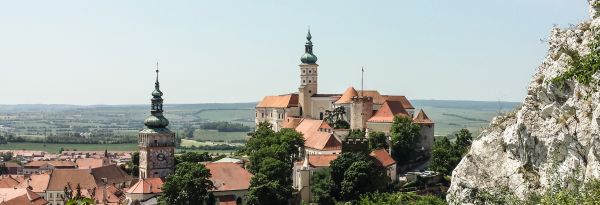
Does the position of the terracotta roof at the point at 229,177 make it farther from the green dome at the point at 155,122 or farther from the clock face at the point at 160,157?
the green dome at the point at 155,122

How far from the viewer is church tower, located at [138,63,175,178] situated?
80.0m

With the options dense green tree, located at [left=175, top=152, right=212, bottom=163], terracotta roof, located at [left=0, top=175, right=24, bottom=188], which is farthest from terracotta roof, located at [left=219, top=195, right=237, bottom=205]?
terracotta roof, located at [left=0, top=175, right=24, bottom=188]

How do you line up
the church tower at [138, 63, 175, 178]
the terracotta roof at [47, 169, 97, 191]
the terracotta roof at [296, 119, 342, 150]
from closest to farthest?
the terracotta roof at [296, 119, 342, 150]
the church tower at [138, 63, 175, 178]
the terracotta roof at [47, 169, 97, 191]

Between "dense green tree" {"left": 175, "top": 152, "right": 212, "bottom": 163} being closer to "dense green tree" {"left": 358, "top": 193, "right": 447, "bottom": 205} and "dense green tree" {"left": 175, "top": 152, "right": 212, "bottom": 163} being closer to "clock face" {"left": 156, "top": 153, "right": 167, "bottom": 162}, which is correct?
"clock face" {"left": 156, "top": 153, "right": 167, "bottom": 162}

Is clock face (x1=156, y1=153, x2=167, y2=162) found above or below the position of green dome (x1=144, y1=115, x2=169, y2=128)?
below

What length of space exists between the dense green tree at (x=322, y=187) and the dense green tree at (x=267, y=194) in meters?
2.57

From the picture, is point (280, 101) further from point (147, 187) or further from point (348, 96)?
point (147, 187)

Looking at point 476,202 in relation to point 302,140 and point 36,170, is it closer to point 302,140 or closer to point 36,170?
point 302,140

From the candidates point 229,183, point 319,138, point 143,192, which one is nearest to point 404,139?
point 319,138

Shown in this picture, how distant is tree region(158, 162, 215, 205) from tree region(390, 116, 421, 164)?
1968 centimetres

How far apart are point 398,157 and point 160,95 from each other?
2850 centimetres

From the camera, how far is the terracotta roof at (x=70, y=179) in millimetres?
95338

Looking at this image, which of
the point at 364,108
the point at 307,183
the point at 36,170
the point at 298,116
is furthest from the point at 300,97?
the point at 36,170

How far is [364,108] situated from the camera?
8131 cm
